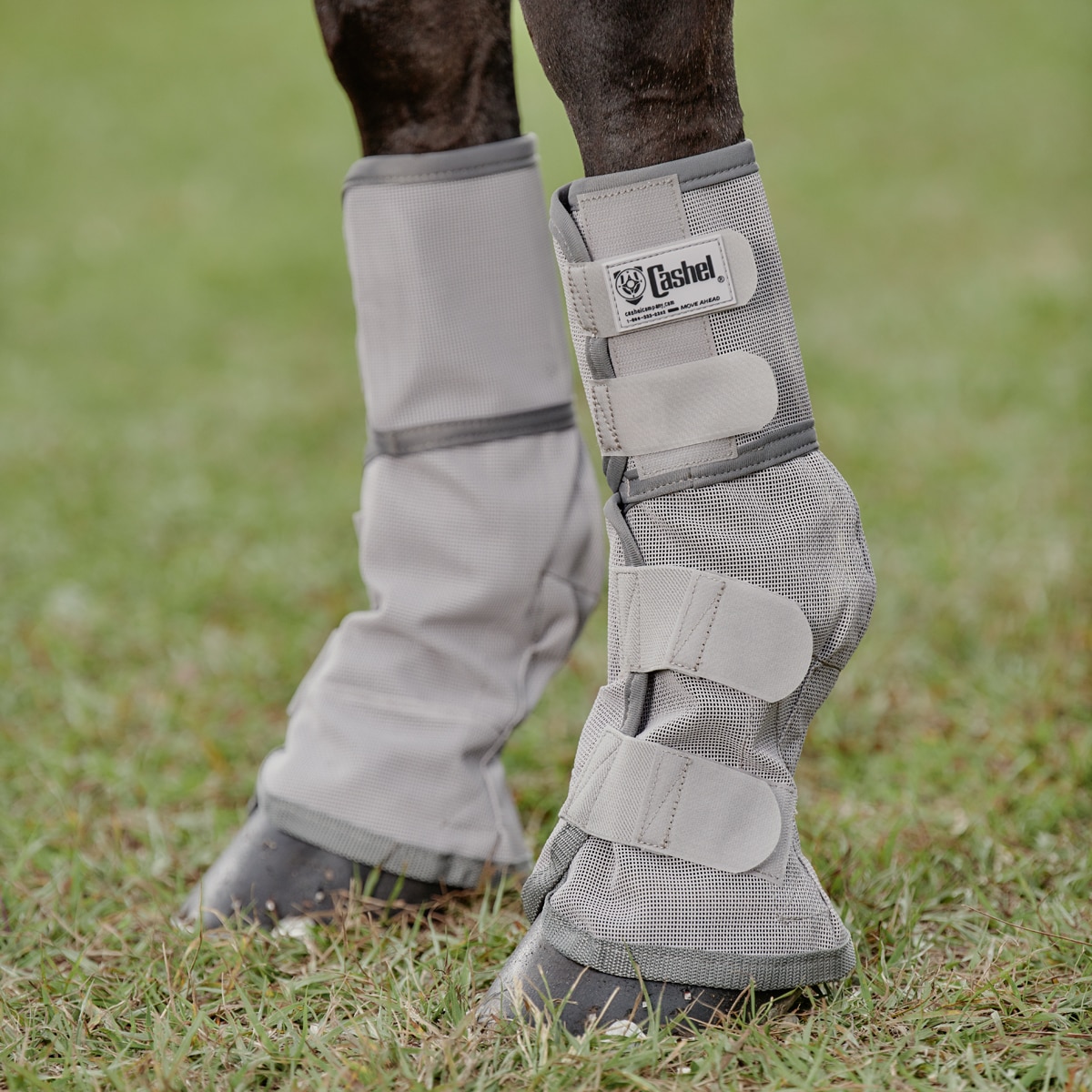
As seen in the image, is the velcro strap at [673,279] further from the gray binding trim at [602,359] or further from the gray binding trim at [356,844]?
the gray binding trim at [356,844]

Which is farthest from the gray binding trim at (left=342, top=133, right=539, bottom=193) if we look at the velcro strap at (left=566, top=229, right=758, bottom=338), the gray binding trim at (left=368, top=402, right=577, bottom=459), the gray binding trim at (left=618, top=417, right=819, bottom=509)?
the gray binding trim at (left=618, top=417, right=819, bottom=509)

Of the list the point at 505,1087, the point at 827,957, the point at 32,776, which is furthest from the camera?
the point at 32,776

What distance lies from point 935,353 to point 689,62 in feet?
11.7

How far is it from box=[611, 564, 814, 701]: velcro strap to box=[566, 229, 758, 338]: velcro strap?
223 mm

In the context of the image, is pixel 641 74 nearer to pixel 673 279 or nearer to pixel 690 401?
pixel 673 279

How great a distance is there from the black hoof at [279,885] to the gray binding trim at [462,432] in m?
0.44

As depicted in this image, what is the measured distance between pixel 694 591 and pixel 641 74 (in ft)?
1.44

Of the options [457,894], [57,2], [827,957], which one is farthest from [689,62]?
[57,2]

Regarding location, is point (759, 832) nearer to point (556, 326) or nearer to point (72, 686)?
point (556, 326)

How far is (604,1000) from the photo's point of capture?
1.13m

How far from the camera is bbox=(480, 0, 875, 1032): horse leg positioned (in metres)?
1.12

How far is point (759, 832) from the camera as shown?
3.79 ft

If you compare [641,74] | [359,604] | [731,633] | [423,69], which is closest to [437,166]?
[423,69]

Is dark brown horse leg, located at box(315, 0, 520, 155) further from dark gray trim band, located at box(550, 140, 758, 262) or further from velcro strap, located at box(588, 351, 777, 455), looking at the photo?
velcro strap, located at box(588, 351, 777, 455)
